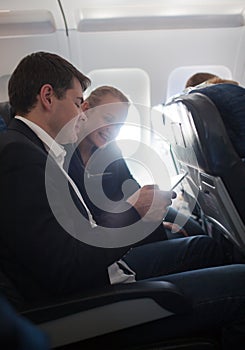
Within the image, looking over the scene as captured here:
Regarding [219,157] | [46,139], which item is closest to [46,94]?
[46,139]

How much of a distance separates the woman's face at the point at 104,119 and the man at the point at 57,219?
2.34ft

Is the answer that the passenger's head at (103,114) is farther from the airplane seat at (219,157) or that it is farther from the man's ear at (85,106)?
the airplane seat at (219,157)

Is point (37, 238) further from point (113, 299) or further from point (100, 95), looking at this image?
point (100, 95)

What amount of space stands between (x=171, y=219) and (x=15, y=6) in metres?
2.09

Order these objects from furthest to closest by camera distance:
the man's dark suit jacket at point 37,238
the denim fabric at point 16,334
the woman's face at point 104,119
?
the woman's face at point 104,119 → the man's dark suit jacket at point 37,238 → the denim fabric at point 16,334

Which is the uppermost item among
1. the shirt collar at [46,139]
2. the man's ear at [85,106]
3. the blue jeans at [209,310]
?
the shirt collar at [46,139]

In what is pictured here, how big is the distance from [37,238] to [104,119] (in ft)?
4.38

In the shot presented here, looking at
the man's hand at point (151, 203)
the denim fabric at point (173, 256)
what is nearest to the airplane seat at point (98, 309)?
the man's hand at point (151, 203)

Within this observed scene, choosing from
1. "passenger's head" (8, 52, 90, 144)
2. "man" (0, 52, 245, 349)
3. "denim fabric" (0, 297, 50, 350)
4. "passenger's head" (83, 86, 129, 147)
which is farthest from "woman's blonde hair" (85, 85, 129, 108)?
"denim fabric" (0, 297, 50, 350)

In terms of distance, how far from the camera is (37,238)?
913 millimetres

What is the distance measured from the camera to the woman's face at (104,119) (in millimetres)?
2113

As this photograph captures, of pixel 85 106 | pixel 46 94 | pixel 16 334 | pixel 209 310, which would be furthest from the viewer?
pixel 85 106

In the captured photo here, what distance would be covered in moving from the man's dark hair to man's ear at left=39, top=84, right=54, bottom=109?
0.04ft

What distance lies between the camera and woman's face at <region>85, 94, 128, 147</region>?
2113 mm
